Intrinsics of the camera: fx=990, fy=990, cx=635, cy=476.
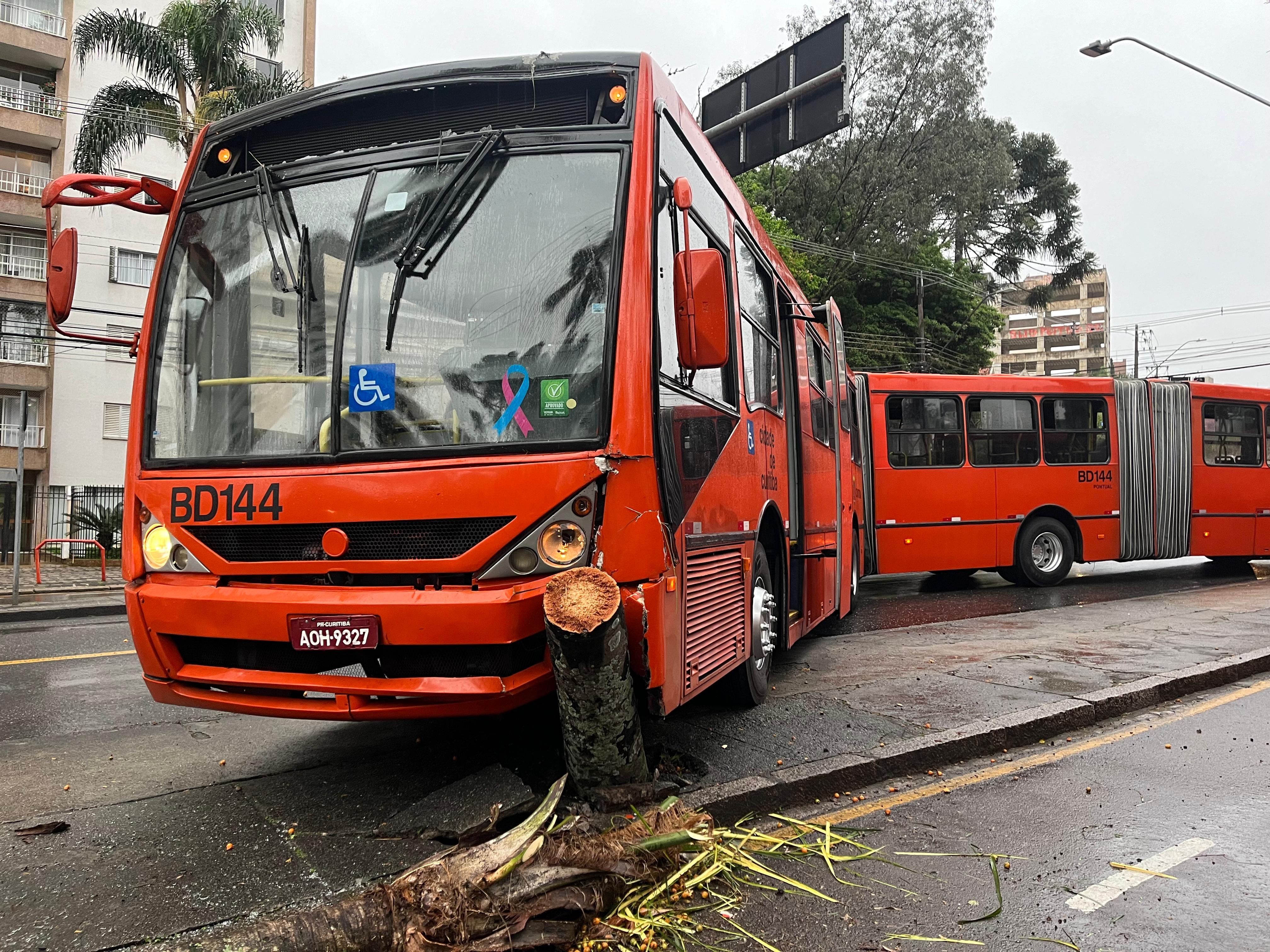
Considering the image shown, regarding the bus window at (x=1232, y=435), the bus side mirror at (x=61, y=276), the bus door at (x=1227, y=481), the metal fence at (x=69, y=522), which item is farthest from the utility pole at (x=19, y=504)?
the bus window at (x=1232, y=435)

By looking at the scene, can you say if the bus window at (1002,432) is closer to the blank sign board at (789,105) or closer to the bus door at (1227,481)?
the bus door at (1227,481)

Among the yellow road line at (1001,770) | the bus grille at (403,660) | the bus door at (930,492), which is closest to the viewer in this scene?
the bus grille at (403,660)

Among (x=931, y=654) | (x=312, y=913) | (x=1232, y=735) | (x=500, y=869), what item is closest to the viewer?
(x=312, y=913)

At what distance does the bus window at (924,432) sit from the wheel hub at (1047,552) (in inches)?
72.6

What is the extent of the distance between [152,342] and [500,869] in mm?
3009

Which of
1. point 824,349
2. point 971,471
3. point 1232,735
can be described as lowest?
point 1232,735

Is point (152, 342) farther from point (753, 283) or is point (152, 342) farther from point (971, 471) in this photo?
point (971, 471)

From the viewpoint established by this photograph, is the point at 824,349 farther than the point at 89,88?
No

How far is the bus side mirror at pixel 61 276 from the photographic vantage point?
4.68 meters

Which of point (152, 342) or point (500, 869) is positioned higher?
point (152, 342)

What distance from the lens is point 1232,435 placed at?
637 inches

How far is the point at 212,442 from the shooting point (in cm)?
436

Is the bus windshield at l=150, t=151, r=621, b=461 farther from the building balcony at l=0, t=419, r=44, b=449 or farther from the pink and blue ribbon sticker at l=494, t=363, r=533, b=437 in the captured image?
the building balcony at l=0, t=419, r=44, b=449

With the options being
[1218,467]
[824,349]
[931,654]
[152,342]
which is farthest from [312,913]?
[1218,467]
